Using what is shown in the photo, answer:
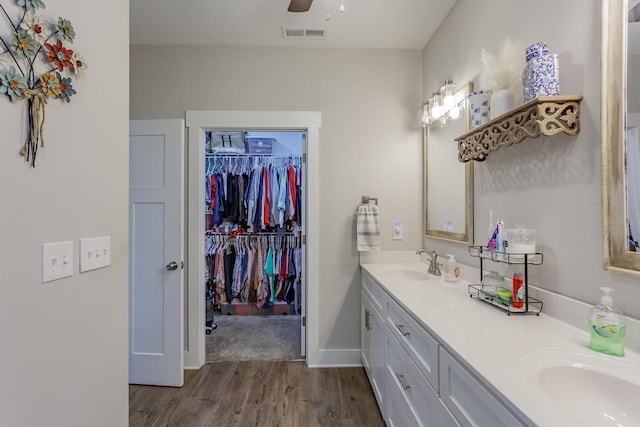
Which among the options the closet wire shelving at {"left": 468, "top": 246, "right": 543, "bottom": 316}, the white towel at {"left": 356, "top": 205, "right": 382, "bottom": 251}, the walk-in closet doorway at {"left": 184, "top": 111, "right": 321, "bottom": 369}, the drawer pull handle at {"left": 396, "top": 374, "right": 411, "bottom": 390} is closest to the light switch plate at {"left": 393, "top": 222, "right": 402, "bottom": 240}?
the white towel at {"left": 356, "top": 205, "right": 382, "bottom": 251}

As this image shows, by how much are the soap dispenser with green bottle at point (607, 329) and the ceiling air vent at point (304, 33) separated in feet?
7.69

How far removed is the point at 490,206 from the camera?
172 cm

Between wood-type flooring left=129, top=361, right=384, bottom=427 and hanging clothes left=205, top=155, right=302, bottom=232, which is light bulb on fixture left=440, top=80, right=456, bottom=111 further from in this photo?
wood-type flooring left=129, top=361, right=384, bottom=427

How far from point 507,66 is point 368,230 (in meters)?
1.41

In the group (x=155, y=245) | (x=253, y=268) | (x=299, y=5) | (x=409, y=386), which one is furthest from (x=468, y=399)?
(x=253, y=268)

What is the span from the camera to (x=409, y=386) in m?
1.38

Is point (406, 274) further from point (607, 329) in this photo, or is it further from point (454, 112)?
point (607, 329)

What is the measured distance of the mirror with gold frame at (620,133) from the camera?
0.94 metres

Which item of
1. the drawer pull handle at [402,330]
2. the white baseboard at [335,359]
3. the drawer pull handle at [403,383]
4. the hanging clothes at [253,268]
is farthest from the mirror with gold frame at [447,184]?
the hanging clothes at [253,268]

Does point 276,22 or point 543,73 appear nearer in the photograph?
point 543,73

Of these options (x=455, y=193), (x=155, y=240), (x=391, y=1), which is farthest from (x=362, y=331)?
(x=391, y=1)

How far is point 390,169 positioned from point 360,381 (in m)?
1.73

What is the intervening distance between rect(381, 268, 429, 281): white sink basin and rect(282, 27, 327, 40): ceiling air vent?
191cm

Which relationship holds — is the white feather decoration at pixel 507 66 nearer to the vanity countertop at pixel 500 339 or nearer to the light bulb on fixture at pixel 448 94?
the light bulb on fixture at pixel 448 94
